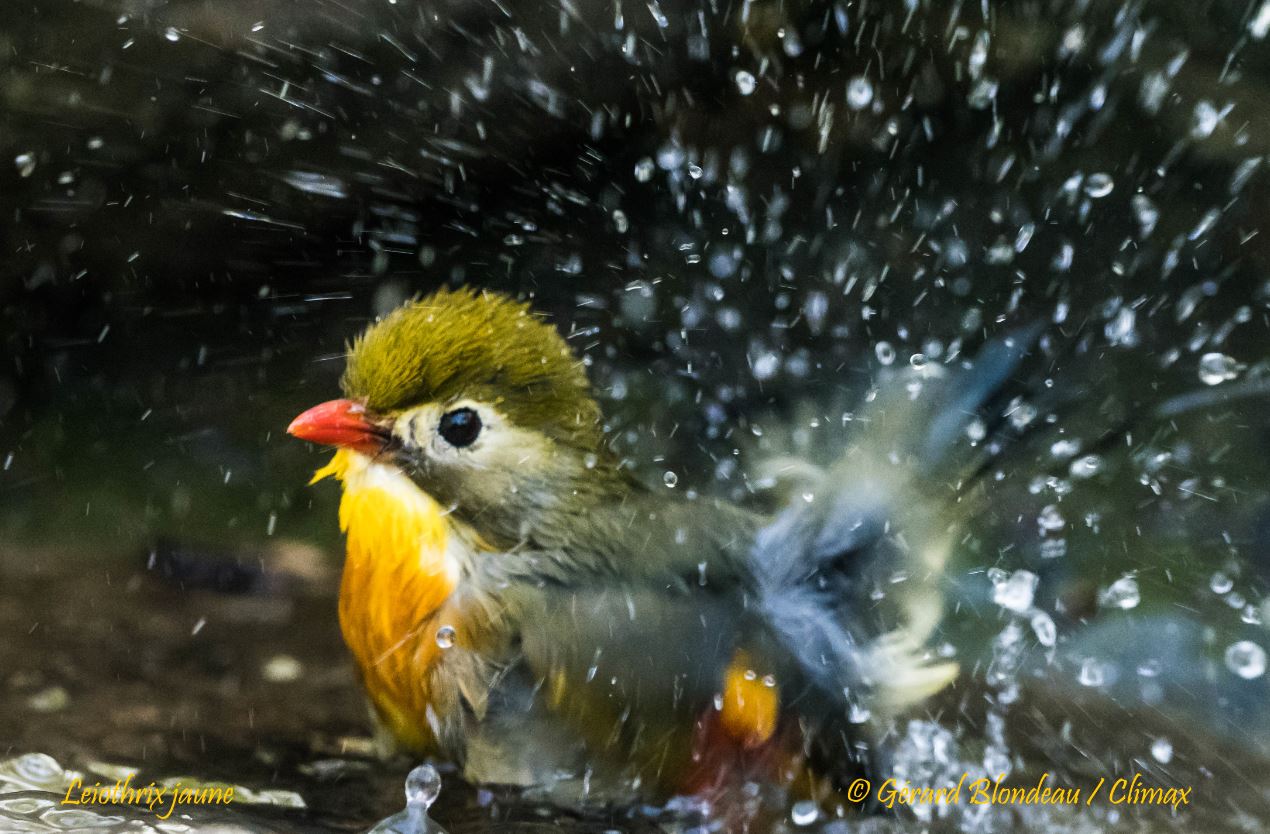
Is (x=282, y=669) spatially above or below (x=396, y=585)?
below

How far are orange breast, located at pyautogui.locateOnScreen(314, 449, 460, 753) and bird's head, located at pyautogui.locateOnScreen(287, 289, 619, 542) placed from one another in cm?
6

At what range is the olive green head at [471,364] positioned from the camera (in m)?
2.40

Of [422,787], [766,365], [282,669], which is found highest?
[766,365]

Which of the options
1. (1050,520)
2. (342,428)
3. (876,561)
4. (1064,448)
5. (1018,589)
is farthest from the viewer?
(1018,589)

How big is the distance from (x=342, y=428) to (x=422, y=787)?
711 mm

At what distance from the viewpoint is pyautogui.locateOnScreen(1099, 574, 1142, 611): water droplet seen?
3.75m

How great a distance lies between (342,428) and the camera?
7.80 ft

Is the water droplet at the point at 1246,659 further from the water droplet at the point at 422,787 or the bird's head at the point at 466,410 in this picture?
the water droplet at the point at 422,787

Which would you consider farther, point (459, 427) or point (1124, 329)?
point (1124, 329)

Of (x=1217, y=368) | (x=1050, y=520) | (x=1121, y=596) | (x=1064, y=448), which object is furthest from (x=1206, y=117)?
(x=1121, y=596)

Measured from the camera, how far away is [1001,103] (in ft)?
12.8

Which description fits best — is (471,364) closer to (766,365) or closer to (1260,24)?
(766,365)

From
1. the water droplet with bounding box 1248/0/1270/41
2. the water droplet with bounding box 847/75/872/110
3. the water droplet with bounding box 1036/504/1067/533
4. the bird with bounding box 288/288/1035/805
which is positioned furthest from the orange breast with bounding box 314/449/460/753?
the water droplet with bounding box 1248/0/1270/41

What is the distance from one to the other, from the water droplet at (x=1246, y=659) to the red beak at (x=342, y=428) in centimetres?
253
